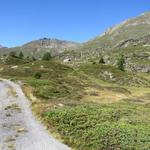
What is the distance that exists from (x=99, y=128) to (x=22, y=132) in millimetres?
6784

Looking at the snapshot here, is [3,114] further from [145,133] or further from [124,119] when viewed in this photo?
[145,133]

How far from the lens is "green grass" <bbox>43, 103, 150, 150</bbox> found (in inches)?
945

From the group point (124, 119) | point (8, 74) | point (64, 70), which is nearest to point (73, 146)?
point (124, 119)

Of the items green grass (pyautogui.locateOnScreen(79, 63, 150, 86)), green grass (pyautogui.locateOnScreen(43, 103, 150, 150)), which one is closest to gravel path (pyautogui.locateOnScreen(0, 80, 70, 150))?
green grass (pyautogui.locateOnScreen(43, 103, 150, 150))

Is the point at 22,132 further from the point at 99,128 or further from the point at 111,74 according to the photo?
the point at 111,74

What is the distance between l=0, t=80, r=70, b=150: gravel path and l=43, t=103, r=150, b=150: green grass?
1314mm

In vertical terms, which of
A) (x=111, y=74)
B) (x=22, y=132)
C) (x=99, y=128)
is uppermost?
(x=99, y=128)

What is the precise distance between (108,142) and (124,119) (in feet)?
26.6

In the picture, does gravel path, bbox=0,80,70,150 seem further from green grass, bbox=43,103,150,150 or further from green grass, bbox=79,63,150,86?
green grass, bbox=79,63,150,86

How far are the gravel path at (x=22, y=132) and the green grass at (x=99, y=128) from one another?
51.7 inches

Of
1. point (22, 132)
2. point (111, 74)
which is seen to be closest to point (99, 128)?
point (22, 132)

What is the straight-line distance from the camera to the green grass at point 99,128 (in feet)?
78.8

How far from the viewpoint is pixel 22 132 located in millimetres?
29453

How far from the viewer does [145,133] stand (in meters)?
25.5
